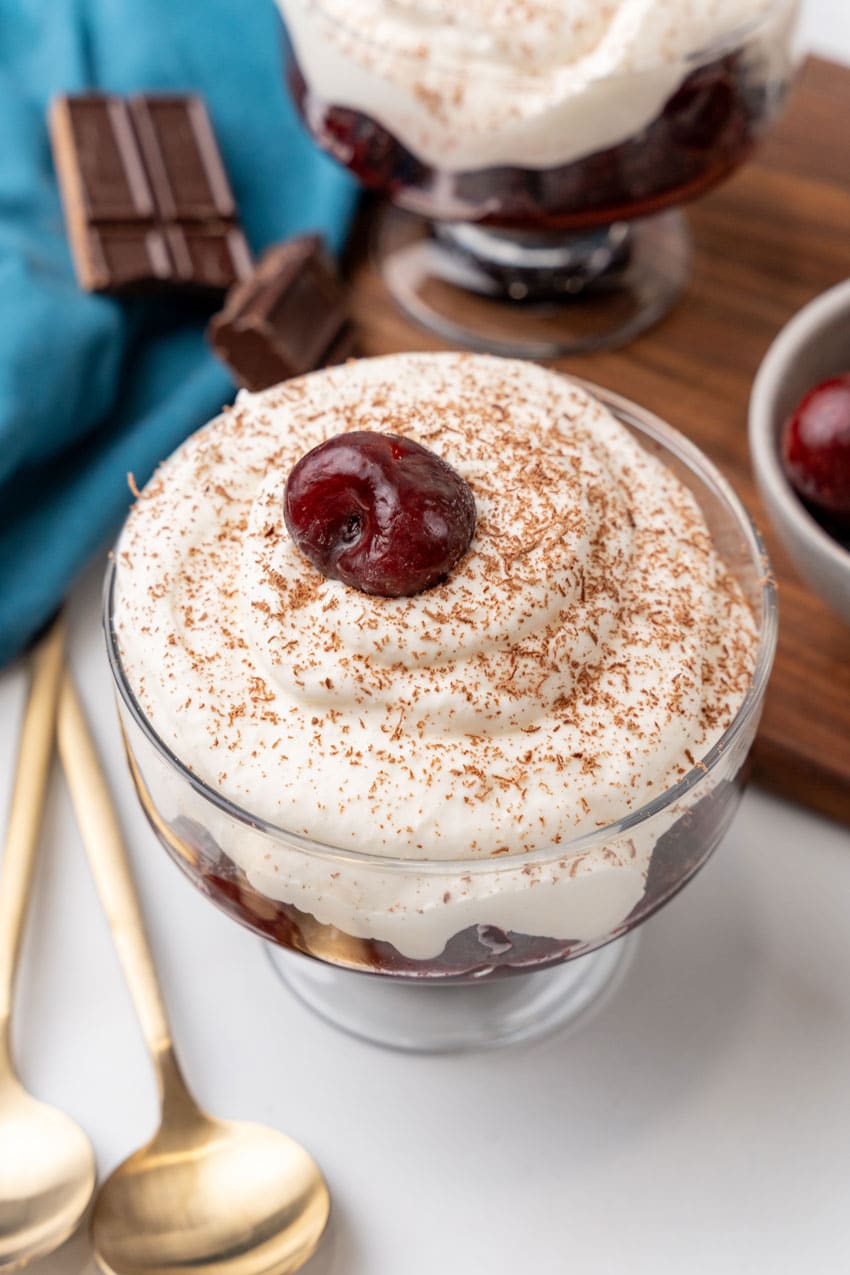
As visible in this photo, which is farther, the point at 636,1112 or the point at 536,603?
the point at 636,1112

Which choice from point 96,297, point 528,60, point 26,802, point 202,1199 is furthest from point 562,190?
point 202,1199

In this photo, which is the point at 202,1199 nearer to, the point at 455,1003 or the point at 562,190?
the point at 455,1003

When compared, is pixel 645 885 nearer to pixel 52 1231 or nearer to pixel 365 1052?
A: pixel 365 1052

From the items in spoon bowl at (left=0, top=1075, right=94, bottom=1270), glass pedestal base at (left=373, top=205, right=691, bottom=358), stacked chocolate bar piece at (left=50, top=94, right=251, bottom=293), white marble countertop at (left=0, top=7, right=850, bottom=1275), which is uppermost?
stacked chocolate bar piece at (left=50, top=94, right=251, bottom=293)

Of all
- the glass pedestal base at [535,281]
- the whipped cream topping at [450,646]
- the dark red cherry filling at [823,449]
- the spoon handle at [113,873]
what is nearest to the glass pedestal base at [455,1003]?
the spoon handle at [113,873]

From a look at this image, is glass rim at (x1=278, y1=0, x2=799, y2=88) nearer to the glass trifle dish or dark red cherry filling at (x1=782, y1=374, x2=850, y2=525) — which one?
dark red cherry filling at (x1=782, y1=374, x2=850, y2=525)

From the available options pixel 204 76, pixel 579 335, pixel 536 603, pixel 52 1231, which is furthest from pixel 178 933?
pixel 204 76

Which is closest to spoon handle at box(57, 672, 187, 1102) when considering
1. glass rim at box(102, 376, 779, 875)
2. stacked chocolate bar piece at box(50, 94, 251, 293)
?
glass rim at box(102, 376, 779, 875)
